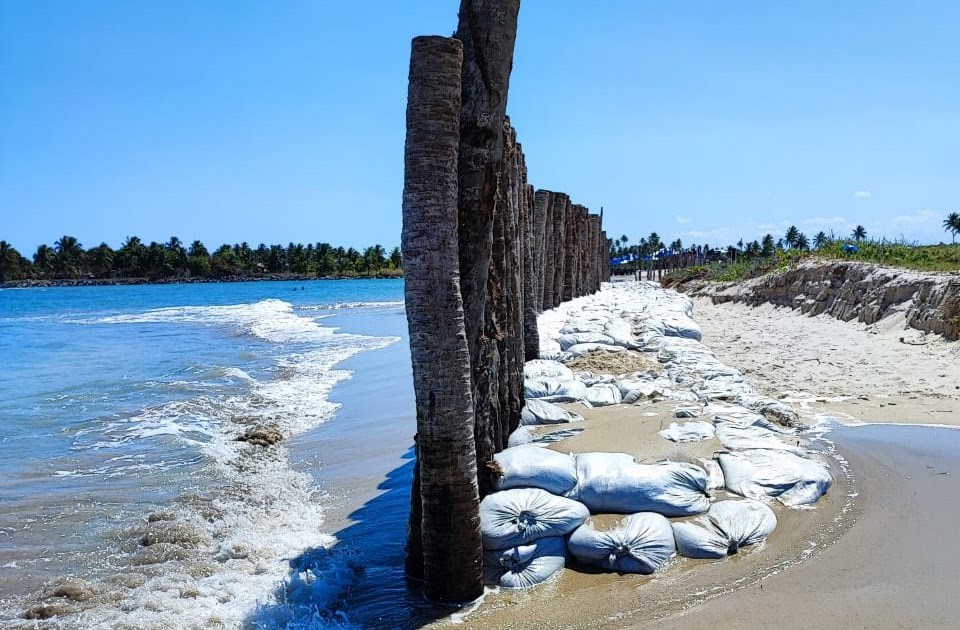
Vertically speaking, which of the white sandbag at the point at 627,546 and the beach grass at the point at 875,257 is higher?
→ the beach grass at the point at 875,257

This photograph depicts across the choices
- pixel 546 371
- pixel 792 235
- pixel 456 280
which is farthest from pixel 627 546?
pixel 792 235

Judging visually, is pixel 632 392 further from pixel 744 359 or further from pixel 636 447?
pixel 744 359

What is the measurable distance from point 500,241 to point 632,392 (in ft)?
9.09

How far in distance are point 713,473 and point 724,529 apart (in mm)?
830

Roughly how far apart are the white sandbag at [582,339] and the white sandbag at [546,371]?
1939 millimetres

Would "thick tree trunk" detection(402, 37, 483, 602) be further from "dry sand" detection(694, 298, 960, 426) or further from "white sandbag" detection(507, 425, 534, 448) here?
"dry sand" detection(694, 298, 960, 426)

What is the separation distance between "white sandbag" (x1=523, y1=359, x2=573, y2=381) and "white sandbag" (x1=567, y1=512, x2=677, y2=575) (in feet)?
10.6

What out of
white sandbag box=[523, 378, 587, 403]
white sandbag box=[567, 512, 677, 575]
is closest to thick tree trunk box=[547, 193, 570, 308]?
white sandbag box=[523, 378, 587, 403]

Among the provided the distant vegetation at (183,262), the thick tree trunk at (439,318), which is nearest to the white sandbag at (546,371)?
the thick tree trunk at (439,318)

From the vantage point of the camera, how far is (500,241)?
553cm

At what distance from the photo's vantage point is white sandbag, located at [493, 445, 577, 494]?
4.67 meters

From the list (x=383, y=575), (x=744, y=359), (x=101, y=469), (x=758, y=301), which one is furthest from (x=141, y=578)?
(x=758, y=301)

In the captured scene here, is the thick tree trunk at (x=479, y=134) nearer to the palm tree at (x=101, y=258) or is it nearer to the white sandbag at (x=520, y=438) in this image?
the white sandbag at (x=520, y=438)

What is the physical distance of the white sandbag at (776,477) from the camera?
5066 mm
